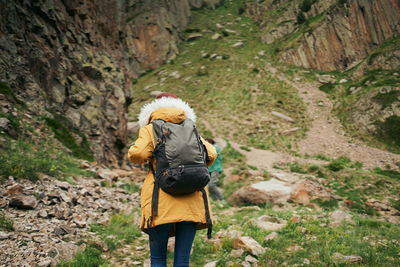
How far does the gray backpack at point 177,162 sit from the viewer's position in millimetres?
2498

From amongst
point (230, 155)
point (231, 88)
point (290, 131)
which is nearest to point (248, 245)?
point (230, 155)

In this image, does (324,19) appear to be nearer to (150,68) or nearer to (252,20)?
(252,20)

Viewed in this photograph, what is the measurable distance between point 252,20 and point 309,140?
114 feet

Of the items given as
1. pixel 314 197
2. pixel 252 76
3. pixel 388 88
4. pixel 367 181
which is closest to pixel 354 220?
pixel 314 197

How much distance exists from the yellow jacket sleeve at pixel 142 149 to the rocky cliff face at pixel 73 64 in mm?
8467

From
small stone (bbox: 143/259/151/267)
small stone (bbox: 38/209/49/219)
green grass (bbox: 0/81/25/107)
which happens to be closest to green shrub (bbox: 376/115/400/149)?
small stone (bbox: 143/259/151/267)

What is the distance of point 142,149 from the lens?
2676 mm

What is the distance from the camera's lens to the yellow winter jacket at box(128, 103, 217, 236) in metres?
2.55

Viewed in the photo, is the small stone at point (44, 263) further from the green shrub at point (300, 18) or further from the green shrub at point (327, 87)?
the green shrub at point (300, 18)

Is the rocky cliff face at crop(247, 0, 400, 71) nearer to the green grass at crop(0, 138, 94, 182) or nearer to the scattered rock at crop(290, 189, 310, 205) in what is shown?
the scattered rock at crop(290, 189, 310, 205)

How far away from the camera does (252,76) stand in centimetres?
3055

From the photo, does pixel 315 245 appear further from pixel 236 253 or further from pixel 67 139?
pixel 67 139

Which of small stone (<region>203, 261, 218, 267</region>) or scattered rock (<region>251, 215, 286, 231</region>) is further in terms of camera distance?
scattered rock (<region>251, 215, 286, 231</region>)

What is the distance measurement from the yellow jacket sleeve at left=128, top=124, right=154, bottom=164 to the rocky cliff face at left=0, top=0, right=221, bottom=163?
333 inches
